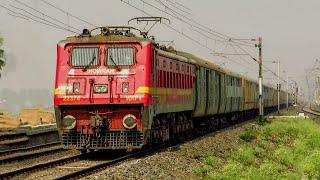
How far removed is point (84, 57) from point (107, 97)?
1619mm

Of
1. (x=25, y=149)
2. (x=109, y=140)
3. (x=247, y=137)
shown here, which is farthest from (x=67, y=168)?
(x=247, y=137)

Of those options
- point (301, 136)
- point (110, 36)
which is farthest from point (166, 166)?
point (301, 136)

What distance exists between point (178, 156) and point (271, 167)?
3061mm

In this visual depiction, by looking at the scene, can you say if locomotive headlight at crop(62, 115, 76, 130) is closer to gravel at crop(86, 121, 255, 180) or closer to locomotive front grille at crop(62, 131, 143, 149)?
locomotive front grille at crop(62, 131, 143, 149)

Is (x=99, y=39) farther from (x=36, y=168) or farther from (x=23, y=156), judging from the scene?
(x=36, y=168)

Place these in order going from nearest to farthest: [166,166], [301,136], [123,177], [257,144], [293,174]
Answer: [123,177] → [166,166] → [293,174] → [257,144] → [301,136]

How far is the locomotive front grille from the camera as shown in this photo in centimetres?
1677

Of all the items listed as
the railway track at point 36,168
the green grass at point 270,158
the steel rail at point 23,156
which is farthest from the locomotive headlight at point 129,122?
the steel rail at point 23,156

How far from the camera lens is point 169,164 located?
52.3ft

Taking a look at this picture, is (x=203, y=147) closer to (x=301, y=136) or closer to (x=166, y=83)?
(x=166, y=83)

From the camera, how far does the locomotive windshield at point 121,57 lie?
56.3ft

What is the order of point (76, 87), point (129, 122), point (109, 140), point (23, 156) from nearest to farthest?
point (129, 122)
point (109, 140)
point (76, 87)
point (23, 156)

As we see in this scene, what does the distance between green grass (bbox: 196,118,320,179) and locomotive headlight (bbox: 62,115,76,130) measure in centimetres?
406

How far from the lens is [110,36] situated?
17641mm
